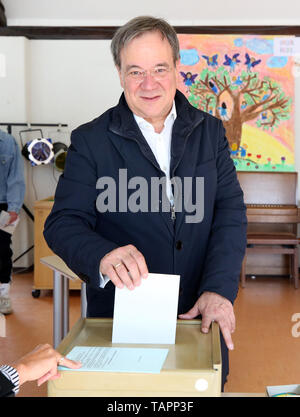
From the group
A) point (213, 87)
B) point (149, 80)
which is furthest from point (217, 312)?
point (213, 87)

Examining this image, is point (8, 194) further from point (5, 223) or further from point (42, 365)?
point (42, 365)

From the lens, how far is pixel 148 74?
1578mm

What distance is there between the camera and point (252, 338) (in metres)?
4.34

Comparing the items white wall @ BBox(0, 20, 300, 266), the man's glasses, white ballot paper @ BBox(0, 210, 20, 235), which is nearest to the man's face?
the man's glasses

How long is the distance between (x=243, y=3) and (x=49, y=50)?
2.29m

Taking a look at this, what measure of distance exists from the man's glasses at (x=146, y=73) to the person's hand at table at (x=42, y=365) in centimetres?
80

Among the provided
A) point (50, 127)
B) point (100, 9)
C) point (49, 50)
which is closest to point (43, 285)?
point (50, 127)

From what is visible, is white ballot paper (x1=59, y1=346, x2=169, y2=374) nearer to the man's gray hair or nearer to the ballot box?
the ballot box

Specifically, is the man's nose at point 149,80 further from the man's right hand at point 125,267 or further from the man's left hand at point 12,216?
the man's left hand at point 12,216

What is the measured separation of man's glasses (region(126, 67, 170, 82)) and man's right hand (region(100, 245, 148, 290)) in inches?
20.5

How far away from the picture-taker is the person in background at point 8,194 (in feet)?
16.2

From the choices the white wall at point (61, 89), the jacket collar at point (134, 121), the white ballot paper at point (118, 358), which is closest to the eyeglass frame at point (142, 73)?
the jacket collar at point (134, 121)

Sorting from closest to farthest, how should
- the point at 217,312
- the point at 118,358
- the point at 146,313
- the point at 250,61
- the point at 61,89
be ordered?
the point at 118,358
the point at 146,313
the point at 217,312
the point at 250,61
the point at 61,89

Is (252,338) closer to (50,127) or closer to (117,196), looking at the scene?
(117,196)
